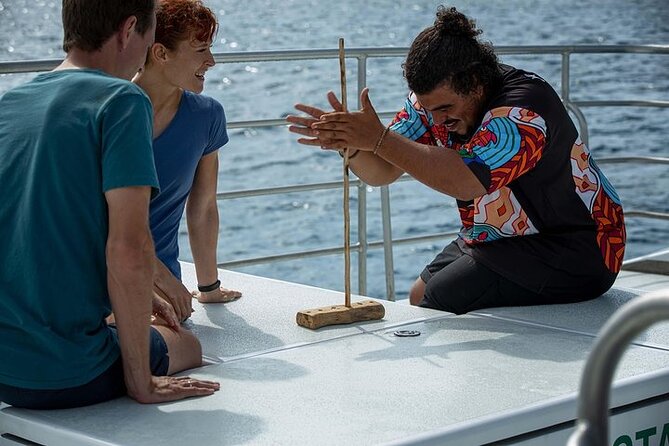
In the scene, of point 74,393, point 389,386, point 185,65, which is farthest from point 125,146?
point 185,65

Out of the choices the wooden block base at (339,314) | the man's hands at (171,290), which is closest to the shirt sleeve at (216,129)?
the man's hands at (171,290)

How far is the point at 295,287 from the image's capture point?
3.91 metres

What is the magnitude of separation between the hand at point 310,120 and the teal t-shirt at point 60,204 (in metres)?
0.87

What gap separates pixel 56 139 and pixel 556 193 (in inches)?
59.2

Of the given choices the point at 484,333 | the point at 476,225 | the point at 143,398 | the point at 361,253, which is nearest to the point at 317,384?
the point at 143,398

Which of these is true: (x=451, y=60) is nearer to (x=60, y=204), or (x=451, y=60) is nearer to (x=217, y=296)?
(x=217, y=296)

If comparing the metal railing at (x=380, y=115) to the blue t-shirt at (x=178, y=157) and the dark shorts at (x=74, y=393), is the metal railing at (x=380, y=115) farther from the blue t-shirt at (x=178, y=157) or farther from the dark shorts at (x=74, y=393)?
the dark shorts at (x=74, y=393)

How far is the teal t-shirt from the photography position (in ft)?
8.05

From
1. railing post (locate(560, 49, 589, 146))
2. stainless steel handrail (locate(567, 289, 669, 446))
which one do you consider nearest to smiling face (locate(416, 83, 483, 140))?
railing post (locate(560, 49, 589, 146))

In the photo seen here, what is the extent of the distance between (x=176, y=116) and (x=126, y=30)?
31.2 inches

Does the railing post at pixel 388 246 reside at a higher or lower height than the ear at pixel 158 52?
lower

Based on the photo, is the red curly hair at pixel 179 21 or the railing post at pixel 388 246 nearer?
the red curly hair at pixel 179 21

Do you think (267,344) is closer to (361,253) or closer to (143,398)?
(143,398)

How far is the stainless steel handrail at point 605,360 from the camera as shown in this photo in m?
1.37
